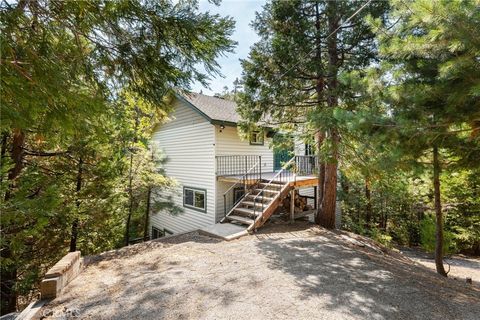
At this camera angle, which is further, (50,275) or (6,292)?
(6,292)

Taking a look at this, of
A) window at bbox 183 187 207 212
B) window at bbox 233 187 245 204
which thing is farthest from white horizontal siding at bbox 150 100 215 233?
window at bbox 233 187 245 204

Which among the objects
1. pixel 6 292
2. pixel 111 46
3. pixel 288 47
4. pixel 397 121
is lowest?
pixel 6 292

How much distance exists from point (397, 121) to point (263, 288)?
11.0 feet

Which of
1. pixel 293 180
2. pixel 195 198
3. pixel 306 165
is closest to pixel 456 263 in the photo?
pixel 306 165

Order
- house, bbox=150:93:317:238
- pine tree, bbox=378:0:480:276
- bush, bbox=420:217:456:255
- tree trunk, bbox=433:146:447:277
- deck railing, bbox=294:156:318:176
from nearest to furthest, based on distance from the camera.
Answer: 1. pine tree, bbox=378:0:480:276
2. tree trunk, bbox=433:146:447:277
3. house, bbox=150:93:317:238
4. bush, bbox=420:217:456:255
5. deck railing, bbox=294:156:318:176

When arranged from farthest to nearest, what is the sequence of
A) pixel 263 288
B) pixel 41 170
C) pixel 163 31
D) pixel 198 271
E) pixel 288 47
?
pixel 288 47 < pixel 41 170 < pixel 198 271 < pixel 263 288 < pixel 163 31

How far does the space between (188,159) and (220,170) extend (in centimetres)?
203

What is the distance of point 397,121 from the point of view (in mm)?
3797

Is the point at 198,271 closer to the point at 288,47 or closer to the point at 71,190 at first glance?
the point at 71,190

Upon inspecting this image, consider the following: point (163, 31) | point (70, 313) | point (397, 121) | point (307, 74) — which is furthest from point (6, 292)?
point (307, 74)

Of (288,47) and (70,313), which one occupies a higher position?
(288,47)

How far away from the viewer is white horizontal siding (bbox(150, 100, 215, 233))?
10.9 meters

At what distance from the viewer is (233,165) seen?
11453 millimetres

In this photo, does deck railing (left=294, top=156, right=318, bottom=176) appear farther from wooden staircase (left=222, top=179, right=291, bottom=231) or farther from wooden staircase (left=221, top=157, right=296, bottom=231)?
wooden staircase (left=222, top=179, right=291, bottom=231)
